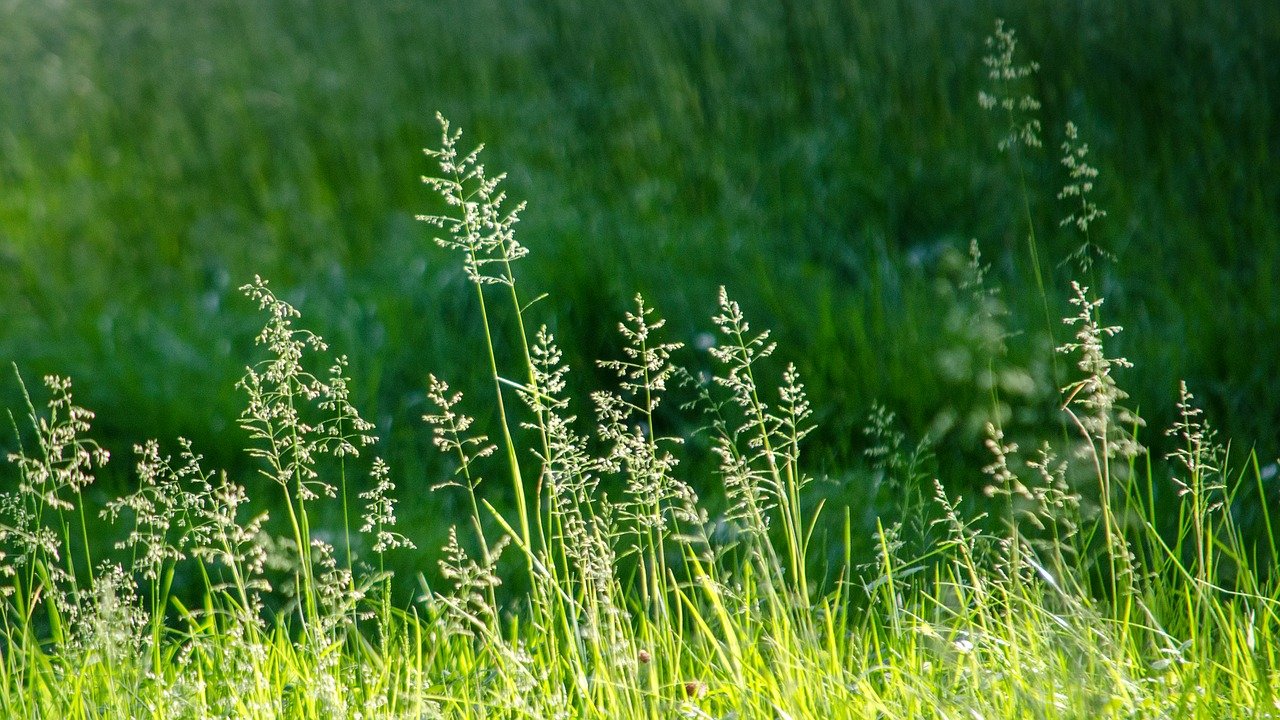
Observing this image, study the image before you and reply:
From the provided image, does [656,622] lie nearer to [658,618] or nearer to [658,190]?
[658,618]

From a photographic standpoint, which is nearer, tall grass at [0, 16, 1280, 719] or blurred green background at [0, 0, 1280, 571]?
tall grass at [0, 16, 1280, 719]

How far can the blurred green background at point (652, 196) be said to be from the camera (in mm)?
4176

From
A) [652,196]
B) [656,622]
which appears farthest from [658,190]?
[656,622]

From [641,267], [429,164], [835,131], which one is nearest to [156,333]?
[429,164]

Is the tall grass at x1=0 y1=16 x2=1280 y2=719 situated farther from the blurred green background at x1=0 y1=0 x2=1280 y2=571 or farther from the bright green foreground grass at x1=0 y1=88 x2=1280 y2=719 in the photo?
the blurred green background at x1=0 y1=0 x2=1280 y2=571

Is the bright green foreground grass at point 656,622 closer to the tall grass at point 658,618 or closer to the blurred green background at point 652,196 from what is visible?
the tall grass at point 658,618

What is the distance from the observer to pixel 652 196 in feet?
17.4

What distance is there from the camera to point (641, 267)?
462 centimetres

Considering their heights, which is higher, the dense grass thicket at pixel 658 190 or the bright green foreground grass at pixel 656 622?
the dense grass thicket at pixel 658 190

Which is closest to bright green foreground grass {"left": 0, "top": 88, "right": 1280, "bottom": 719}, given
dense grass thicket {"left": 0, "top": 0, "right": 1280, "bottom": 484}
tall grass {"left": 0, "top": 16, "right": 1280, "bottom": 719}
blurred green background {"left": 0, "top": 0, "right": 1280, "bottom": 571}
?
tall grass {"left": 0, "top": 16, "right": 1280, "bottom": 719}

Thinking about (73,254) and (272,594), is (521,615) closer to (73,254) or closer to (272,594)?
(272,594)

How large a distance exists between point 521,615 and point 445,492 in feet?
3.01

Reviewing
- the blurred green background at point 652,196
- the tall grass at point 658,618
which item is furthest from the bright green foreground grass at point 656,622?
the blurred green background at point 652,196

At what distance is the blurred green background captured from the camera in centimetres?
418
